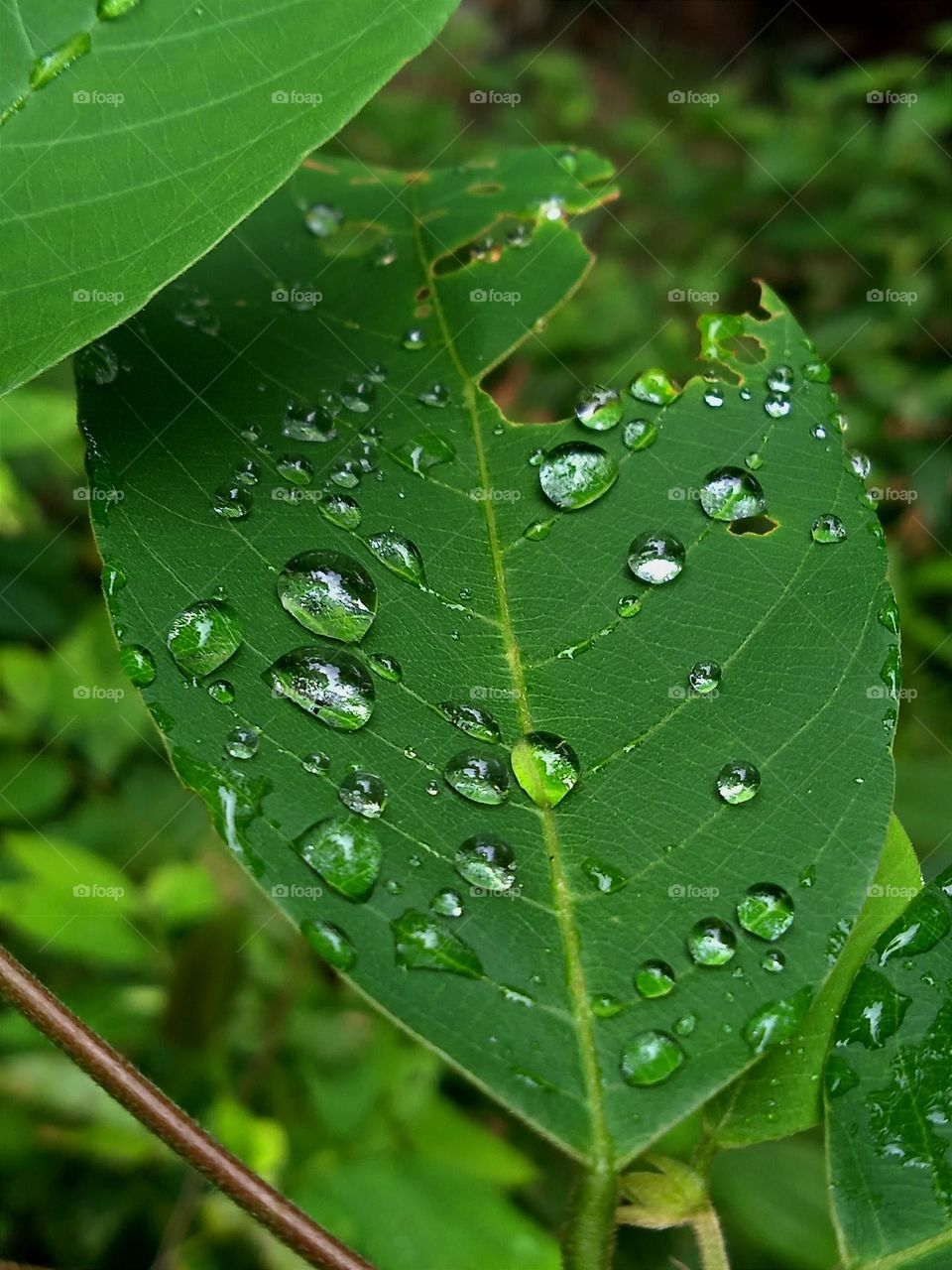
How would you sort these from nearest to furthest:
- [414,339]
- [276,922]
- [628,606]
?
[628,606], [414,339], [276,922]

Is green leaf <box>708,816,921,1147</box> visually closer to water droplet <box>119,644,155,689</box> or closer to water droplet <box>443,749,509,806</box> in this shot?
water droplet <box>443,749,509,806</box>

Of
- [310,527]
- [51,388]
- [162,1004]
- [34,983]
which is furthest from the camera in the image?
[51,388]

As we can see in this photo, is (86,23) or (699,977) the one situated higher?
(86,23)

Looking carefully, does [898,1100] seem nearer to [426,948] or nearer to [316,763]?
[426,948]

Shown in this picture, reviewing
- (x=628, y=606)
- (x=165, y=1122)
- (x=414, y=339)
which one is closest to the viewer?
(x=165, y=1122)

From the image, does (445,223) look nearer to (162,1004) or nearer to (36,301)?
(36,301)

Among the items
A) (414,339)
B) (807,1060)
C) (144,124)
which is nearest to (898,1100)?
(807,1060)

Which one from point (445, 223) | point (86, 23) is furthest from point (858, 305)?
point (86, 23)

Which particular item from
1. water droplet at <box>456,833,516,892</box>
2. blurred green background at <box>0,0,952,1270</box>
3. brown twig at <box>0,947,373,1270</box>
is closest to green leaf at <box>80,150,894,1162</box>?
water droplet at <box>456,833,516,892</box>
